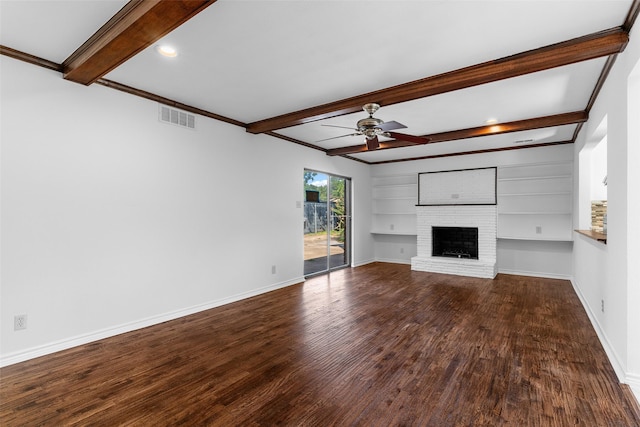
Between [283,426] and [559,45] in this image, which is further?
[559,45]

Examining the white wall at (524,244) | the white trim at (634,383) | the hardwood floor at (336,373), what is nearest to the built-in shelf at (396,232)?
the white wall at (524,244)

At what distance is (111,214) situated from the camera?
3369 mm

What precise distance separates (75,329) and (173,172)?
198cm

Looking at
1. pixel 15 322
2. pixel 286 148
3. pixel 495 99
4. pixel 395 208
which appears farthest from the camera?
pixel 395 208

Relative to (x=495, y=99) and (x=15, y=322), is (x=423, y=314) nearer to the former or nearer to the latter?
(x=495, y=99)

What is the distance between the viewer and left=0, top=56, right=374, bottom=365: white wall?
110 inches

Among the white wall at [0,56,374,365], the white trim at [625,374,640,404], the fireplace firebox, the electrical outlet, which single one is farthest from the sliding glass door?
the white trim at [625,374,640,404]

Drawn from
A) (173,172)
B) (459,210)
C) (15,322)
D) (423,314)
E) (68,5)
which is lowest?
(423,314)

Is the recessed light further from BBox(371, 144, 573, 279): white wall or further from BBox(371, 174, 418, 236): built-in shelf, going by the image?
BBox(371, 174, 418, 236): built-in shelf

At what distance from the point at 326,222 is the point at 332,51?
4.48 metres

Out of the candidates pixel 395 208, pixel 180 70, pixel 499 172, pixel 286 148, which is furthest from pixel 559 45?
pixel 395 208

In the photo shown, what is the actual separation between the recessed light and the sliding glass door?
374 cm

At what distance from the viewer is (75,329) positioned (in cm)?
310

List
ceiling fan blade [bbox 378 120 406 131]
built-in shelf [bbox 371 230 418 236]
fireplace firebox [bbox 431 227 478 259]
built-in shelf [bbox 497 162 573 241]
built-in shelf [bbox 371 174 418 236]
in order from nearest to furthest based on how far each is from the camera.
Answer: ceiling fan blade [bbox 378 120 406 131] → built-in shelf [bbox 497 162 573 241] → fireplace firebox [bbox 431 227 478 259] → built-in shelf [bbox 371 230 418 236] → built-in shelf [bbox 371 174 418 236]
